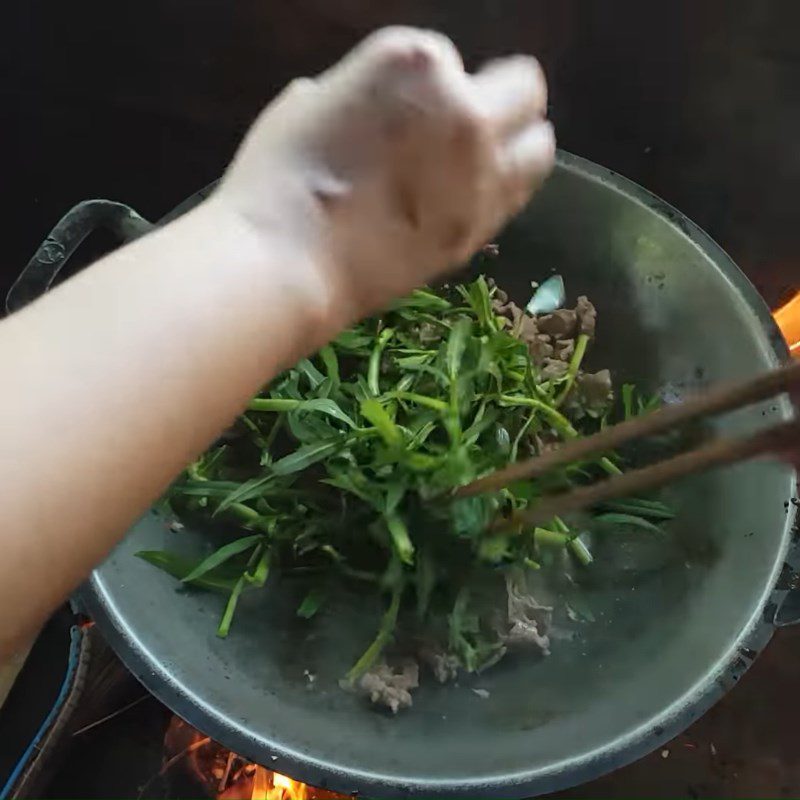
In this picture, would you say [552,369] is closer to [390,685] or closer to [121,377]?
[390,685]

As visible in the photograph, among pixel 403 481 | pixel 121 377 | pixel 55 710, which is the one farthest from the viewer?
pixel 55 710

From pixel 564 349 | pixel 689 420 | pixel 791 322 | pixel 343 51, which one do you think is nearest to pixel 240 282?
pixel 689 420

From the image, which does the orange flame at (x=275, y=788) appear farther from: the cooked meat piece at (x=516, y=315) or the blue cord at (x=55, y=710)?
the cooked meat piece at (x=516, y=315)

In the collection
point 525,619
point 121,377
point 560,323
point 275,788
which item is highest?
point 121,377

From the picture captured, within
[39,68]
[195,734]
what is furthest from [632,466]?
[39,68]

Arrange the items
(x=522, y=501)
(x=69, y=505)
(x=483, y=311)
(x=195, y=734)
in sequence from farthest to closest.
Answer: (x=195, y=734) < (x=483, y=311) < (x=522, y=501) < (x=69, y=505)

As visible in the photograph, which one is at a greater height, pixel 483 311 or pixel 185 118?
pixel 185 118

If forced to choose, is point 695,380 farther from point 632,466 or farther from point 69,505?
point 69,505

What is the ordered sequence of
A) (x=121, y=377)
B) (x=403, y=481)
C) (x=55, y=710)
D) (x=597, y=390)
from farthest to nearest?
(x=55, y=710), (x=597, y=390), (x=403, y=481), (x=121, y=377)
